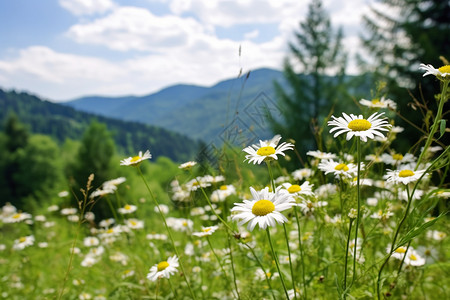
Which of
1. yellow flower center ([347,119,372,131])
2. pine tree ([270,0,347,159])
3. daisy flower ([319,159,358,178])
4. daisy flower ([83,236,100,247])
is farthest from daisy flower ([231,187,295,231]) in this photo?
pine tree ([270,0,347,159])

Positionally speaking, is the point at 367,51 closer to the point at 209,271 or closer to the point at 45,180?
the point at 209,271

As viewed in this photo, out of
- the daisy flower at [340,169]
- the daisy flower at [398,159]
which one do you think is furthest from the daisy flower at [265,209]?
the daisy flower at [398,159]

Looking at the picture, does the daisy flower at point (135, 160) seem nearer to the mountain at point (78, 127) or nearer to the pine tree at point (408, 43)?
the pine tree at point (408, 43)

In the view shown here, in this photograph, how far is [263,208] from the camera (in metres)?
1.08

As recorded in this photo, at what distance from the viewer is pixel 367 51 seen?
15578 millimetres

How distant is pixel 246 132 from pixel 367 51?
614 inches

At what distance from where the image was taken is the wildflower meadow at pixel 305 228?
44.5 inches

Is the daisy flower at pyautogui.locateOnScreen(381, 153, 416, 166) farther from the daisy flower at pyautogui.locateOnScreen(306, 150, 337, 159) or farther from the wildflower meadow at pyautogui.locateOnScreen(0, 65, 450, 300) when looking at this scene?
the daisy flower at pyautogui.locateOnScreen(306, 150, 337, 159)

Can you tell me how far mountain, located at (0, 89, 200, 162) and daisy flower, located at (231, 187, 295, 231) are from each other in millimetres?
102231

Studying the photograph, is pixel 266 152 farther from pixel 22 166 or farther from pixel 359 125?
pixel 22 166

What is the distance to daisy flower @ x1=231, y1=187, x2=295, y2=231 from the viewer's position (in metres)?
1.02

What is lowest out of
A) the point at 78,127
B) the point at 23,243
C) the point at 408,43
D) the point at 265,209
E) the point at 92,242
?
the point at 78,127

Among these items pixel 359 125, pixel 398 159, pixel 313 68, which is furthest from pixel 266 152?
pixel 313 68

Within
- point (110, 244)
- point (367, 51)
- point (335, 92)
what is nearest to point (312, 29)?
point (335, 92)
